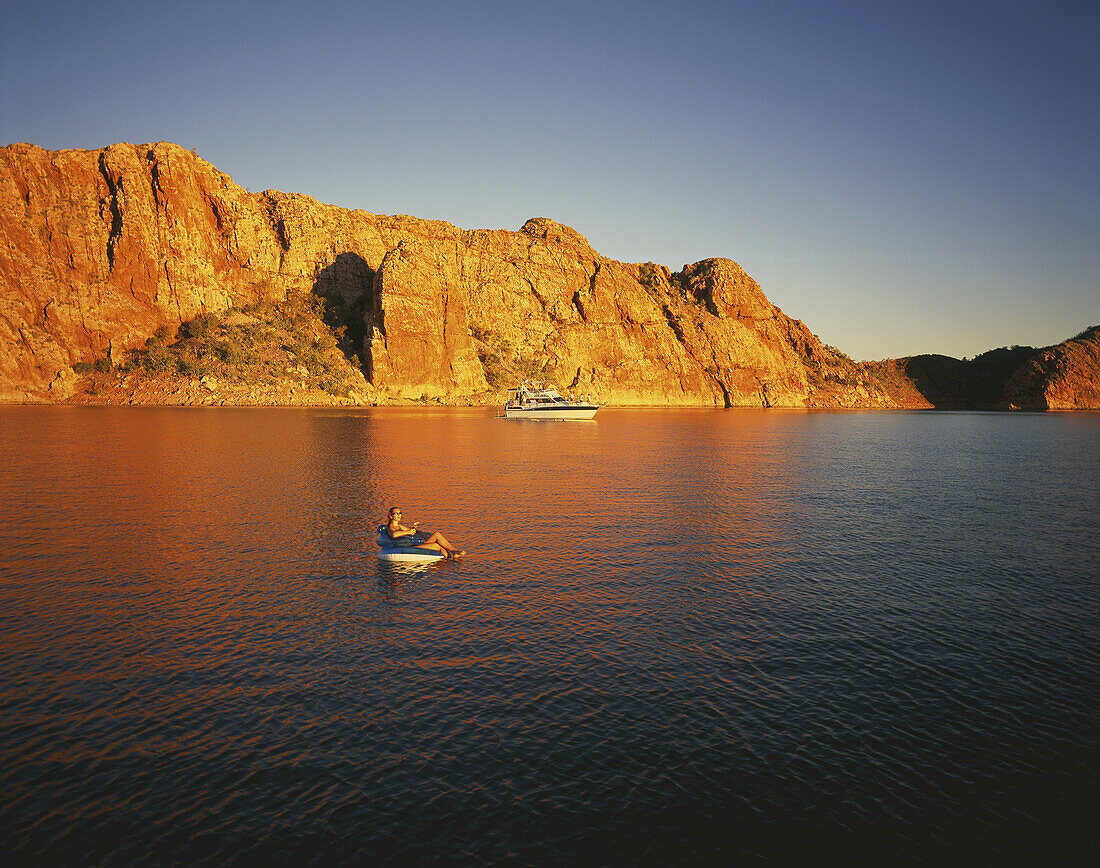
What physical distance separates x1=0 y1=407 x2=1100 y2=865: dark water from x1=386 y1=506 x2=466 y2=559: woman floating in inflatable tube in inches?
23.9

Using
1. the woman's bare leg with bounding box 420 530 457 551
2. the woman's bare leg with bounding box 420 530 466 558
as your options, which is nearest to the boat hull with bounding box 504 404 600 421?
the woman's bare leg with bounding box 420 530 466 558

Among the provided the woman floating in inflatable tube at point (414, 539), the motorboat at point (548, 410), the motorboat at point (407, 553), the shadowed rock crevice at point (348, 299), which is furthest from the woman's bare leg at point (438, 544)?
the shadowed rock crevice at point (348, 299)

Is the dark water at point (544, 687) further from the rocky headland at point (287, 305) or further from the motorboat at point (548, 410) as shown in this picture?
the rocky headland at point (287, 305)

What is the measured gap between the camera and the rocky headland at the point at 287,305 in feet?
370

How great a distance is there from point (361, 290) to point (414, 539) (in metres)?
140

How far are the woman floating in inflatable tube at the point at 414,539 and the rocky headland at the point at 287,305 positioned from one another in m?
106

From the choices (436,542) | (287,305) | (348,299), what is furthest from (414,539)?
(348,299)

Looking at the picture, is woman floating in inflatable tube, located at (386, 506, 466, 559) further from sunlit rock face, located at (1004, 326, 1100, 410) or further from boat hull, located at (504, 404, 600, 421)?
sunlit rock face, located at (1004, 326, 1100, 410)

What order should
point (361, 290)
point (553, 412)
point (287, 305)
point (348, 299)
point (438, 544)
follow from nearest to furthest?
point (438, 544)
point (553, 412)
point (287, 305)
point (348, 299)
point (361, 290)

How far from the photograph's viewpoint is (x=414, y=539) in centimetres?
2088

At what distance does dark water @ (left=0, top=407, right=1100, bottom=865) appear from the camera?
8.55 m

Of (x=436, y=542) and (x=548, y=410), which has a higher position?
(x=548, y=410)

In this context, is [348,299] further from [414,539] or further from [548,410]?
[414,539]

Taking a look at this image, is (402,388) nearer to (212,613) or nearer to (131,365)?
(131,365)
